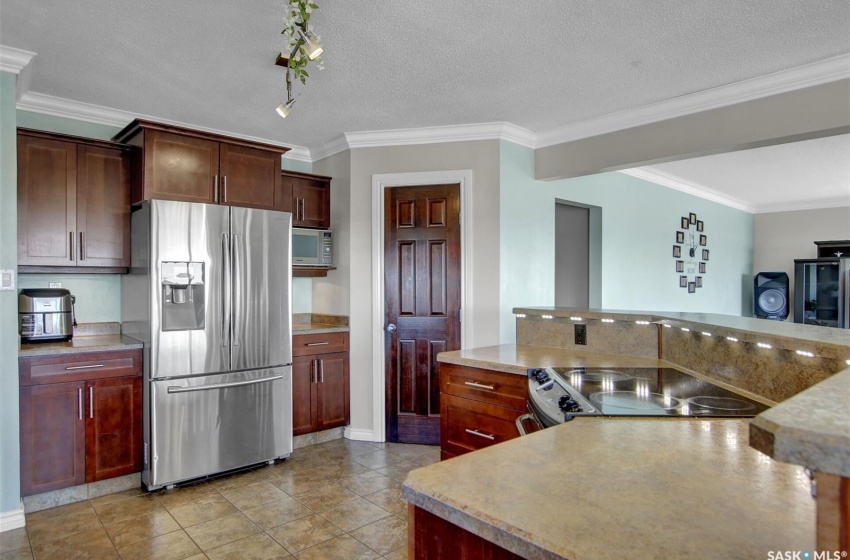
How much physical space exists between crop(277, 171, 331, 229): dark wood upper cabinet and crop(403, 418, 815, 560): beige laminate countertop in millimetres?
3312

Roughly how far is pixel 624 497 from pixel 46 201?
3585 mm

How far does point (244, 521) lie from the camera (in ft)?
8.71

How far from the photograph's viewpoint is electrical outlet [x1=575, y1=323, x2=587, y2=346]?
291cm

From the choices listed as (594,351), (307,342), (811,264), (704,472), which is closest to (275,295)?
(307,342)

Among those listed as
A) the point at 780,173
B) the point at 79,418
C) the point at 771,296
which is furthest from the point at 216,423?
the point at 771,296

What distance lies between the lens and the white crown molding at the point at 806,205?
291 inches

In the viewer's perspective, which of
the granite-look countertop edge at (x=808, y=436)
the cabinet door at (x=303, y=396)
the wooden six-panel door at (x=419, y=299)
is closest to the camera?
the granite-look countertop edge at (x=808, y=436)

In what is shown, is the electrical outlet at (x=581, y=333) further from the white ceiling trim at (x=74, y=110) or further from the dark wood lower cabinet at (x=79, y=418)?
the white ceiling trim at (x=74, y=110)

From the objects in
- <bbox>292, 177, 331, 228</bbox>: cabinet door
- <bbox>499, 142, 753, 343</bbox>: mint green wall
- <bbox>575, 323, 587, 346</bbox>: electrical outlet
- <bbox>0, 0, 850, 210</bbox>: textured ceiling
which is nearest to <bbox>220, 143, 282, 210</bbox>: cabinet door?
<bbox>0, 0, 850, 210</bbox>: textured ceiling

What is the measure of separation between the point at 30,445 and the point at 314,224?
245 centimetres

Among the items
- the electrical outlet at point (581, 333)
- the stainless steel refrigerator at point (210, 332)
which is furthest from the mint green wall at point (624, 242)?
the stainless steel refrigerator at point (210, 332)

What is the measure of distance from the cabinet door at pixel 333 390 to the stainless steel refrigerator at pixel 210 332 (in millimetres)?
404

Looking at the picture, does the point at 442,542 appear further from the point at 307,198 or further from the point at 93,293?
the point at 307,198

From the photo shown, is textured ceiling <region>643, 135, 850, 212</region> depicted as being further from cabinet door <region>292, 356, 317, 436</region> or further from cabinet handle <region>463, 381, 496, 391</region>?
cabinet door <region>292, 356, 317, 436</region>
